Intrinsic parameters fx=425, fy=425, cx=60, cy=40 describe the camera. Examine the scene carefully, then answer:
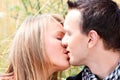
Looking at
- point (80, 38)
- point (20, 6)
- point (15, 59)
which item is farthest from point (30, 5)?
point (80, 38)

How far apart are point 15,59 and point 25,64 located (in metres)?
0.06

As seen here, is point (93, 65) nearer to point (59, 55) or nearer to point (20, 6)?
point (59, 55)

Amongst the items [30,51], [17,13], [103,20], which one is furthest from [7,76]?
[17,13]

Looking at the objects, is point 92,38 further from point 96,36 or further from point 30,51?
point 30,51

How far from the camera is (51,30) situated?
89.8 inches

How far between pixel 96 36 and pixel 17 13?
1.02 metres

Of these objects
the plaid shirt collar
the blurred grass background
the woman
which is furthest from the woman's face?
the blurred grass background

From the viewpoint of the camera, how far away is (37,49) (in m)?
2.28

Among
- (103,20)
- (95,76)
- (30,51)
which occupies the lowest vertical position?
(95,76)

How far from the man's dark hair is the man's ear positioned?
2 cm

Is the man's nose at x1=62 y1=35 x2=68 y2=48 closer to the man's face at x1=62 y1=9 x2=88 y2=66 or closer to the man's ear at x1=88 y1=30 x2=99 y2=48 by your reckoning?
the man's face at x1=62 y1=9 x2=88 y2=66

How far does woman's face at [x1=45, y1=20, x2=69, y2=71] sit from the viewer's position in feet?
7.38

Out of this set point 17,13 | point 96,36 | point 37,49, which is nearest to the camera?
point 96,36

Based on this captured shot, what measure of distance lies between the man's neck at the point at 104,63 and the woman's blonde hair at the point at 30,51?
31cm
